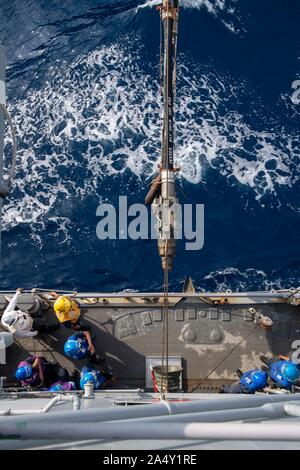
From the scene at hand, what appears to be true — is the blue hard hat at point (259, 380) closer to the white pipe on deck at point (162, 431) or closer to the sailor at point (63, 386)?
the sailor at point (63, 386)

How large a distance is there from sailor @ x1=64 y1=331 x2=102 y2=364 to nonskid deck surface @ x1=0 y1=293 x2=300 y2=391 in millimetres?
1607

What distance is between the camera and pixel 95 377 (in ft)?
50.5

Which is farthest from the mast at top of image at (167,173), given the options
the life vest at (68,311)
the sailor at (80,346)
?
the sailor at (80,346)

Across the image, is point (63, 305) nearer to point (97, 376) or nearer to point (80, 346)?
point (80, 346)

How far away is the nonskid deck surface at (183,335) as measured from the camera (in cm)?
1748

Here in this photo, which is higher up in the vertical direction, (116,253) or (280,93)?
→ (280,93)

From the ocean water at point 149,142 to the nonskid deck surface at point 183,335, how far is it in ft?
21.5

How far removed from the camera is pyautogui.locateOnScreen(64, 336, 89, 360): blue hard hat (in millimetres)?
15789

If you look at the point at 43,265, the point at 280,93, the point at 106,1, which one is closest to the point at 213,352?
the point at 43,265

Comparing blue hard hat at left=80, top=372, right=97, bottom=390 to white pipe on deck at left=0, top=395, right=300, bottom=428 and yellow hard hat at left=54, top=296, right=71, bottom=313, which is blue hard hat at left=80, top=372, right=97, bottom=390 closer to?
yellow hard hat at left=54, top=296, right=71, bottom=313

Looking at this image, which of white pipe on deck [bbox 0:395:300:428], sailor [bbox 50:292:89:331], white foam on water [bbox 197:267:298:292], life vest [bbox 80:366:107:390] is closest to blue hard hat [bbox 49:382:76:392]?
life vest [bbox 80:366:107:390]

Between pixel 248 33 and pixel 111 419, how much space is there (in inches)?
1336
